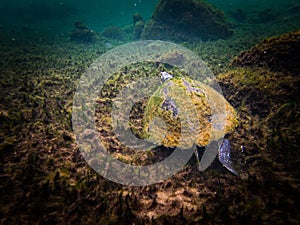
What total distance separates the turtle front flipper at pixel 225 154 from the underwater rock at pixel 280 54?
2.80 m

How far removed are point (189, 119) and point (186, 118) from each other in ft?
0.24

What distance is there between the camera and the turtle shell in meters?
3.70

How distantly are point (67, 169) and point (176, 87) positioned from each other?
3.13 metres

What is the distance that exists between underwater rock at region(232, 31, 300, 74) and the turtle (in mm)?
1954

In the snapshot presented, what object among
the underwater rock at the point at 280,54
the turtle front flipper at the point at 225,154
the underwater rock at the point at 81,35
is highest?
the underwater rock at the point at 280,54

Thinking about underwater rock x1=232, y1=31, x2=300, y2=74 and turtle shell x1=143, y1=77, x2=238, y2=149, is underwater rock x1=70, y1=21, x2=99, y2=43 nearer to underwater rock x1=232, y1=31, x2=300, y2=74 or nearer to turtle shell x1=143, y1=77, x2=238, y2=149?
turtle shell x1=143, y1=77, x2=238, y2=149

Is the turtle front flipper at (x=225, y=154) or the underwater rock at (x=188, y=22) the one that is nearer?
the turtle front flipper at (x=225, y=154)

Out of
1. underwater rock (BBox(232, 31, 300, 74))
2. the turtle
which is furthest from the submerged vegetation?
the turtle

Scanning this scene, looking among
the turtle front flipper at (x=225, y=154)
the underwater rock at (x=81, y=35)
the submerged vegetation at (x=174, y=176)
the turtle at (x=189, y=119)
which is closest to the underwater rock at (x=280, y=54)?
the submerged vegetation at (x=174, y=176)

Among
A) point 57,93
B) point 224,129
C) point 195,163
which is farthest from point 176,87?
point 57,93

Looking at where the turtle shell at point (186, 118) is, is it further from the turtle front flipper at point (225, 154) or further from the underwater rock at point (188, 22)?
the underwater rock at point (188, 22)

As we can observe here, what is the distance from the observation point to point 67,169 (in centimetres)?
327

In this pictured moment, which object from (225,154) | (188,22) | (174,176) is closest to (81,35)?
(188,22)

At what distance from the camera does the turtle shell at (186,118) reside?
3.70 m
